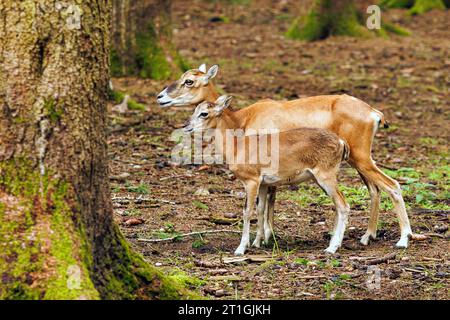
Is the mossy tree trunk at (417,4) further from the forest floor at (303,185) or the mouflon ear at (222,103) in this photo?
the mouflon ear at (222,103)

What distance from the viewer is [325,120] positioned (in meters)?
8.87

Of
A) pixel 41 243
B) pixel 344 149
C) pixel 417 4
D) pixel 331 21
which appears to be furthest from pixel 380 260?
pixel 417 4

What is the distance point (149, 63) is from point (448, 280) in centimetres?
892

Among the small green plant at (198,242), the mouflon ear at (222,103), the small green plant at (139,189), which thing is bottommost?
the small green plant at (198,242)

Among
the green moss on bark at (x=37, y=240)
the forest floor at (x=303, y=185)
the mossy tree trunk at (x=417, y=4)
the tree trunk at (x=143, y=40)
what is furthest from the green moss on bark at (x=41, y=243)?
the mossy tree trunk at (x=417, y=4)

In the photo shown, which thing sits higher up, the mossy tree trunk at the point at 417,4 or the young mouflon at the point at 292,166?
the mossy tree trunk at the point at 417,4

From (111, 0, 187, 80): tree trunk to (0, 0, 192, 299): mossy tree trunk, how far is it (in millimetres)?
9002

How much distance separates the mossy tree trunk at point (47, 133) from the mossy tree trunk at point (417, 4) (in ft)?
63.0

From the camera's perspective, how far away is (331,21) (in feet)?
64.1

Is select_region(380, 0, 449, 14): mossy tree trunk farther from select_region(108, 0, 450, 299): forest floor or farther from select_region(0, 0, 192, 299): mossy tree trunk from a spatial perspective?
select_region(0, 0, 192, 299): mossy tree trunk

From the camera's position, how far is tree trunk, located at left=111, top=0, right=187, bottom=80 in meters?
14.6

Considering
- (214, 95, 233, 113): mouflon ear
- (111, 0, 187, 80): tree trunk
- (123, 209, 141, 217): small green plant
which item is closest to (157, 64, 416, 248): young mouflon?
(214, 95, 233, 113): mouflon ear

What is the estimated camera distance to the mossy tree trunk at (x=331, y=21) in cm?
1922
